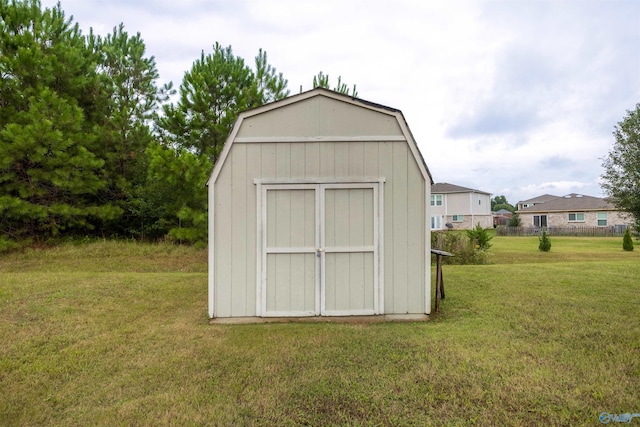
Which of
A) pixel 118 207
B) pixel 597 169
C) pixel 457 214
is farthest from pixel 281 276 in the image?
pixel 457 214

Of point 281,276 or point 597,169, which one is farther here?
point 597,169

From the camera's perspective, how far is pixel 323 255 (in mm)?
4176

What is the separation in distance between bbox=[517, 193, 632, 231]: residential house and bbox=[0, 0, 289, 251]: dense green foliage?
28.8 meters

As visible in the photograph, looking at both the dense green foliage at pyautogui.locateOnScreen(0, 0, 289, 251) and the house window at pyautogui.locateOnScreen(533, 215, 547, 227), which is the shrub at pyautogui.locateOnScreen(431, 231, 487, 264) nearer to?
the dense green foliage at pyautogui.locateOnScreen(0, 0, 289, 251)

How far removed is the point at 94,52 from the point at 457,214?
30.4 meters

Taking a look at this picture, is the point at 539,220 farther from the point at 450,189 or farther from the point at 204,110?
the point at 204,110

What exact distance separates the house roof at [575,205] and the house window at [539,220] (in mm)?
641

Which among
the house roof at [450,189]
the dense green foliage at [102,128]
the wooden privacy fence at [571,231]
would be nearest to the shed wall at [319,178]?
the dense green foliage at [102,128]

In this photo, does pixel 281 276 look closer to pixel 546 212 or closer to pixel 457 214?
pixel 457 214

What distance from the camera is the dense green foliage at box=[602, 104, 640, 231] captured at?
1659 cm

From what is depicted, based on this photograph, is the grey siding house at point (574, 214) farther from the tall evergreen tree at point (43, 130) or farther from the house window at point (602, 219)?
the tall evergreen tree at point (43, 130)

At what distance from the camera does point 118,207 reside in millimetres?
11438

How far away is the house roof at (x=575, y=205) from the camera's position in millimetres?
27172

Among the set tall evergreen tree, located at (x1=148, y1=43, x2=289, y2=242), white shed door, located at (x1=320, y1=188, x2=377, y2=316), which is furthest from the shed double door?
tall evergreen tree, located at (x1=148, y1=43, x2=289, y2=242)
